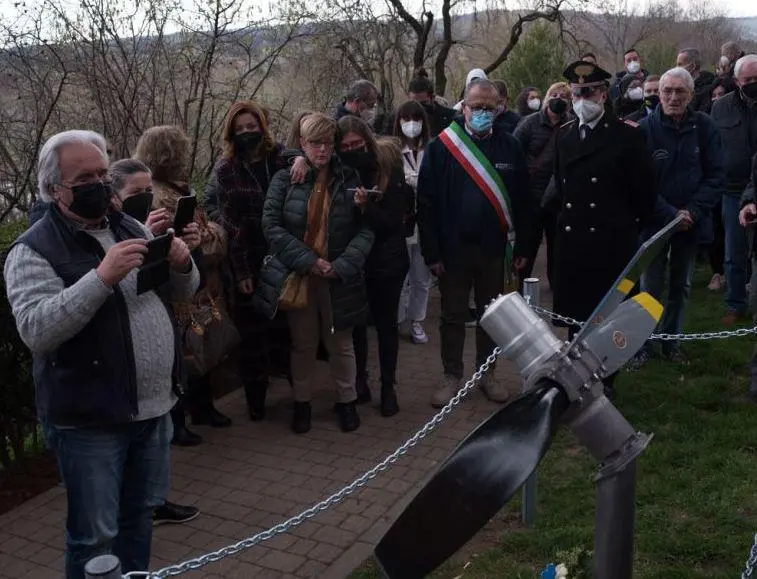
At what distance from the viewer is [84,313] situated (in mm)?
2627

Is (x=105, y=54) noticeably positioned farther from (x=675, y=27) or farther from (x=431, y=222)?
(x=675, y=27)

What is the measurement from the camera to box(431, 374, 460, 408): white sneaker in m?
5.74

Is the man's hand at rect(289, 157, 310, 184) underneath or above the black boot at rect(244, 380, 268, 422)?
above

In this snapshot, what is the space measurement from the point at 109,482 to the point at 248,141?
2.78m

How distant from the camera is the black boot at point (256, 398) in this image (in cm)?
558

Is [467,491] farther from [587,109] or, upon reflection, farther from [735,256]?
[735,256]

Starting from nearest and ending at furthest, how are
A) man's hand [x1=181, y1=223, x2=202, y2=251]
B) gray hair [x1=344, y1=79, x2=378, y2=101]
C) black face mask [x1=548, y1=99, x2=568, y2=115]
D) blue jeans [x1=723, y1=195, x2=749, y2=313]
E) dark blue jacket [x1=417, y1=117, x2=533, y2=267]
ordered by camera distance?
man's hand [x1=181, y1=223, x2=202, y2=251]
dark blue jacket [x1=417, y1=117, x2=533, y2=267]
blue jeans [x1=723, y1=195, x2=749, y2=313]
gray hair [x1=344, y1=79, x2=378, y2=101]
black face mask [x1=548, y1=99, x2=568, y2=115]

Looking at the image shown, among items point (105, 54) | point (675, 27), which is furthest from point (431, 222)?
point (675, 27)

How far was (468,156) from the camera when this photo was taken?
17.8 ft

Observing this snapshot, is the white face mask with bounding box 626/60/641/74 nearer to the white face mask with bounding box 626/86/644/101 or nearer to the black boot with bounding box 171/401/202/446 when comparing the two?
the white face mask with bounding box 626/86/644/101

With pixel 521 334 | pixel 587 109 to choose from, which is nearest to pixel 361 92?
pixel 587 109

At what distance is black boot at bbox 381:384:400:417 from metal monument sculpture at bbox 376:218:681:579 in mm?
3634

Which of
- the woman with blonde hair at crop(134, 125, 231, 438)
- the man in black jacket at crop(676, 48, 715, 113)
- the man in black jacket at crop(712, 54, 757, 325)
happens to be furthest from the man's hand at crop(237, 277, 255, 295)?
the man in black jacket at crop(676, 48, 715, 113)

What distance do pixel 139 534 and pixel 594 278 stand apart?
337 centimetres
